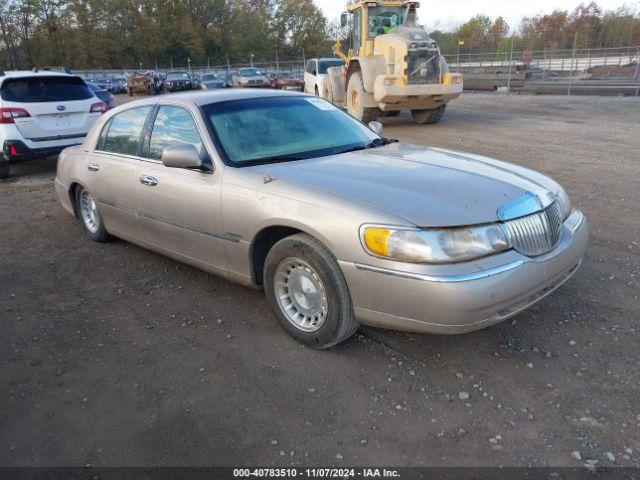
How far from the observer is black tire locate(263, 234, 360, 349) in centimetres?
299

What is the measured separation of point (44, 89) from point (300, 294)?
7650mm

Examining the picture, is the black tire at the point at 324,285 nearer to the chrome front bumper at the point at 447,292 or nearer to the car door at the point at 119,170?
the chrome front bumper at the point at 447,292

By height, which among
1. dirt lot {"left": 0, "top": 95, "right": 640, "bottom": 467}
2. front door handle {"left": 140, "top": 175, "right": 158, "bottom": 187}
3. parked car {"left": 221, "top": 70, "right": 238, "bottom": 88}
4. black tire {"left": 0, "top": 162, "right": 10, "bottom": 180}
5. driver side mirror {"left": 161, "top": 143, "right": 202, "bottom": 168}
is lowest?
dirt lot {"left": 0, "top": 95, "right": 640, "bottom": 467}

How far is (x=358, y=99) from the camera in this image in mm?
14219

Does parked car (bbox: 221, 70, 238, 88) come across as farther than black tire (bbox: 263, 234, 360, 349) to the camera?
Yes

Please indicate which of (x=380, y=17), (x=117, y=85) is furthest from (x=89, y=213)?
(x=117, y=85)

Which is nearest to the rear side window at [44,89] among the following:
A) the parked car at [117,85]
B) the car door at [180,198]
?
the car door at [180,198]

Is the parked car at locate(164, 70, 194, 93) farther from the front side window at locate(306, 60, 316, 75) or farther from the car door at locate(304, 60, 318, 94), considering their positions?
the car door at locate(304, 60, 318, 94)

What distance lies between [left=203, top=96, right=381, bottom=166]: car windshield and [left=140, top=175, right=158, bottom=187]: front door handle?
2.32 ft

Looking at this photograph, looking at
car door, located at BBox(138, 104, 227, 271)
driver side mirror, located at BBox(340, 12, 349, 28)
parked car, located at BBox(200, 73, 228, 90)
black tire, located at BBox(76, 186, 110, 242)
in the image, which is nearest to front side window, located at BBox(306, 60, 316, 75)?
driver side mirror, located at BBox(340, 12, 349, 28)

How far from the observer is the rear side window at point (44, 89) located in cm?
833

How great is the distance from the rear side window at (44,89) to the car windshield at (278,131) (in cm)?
612

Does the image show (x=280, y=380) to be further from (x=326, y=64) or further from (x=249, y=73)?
(x=249, y=73)

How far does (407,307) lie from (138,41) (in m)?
70.7
